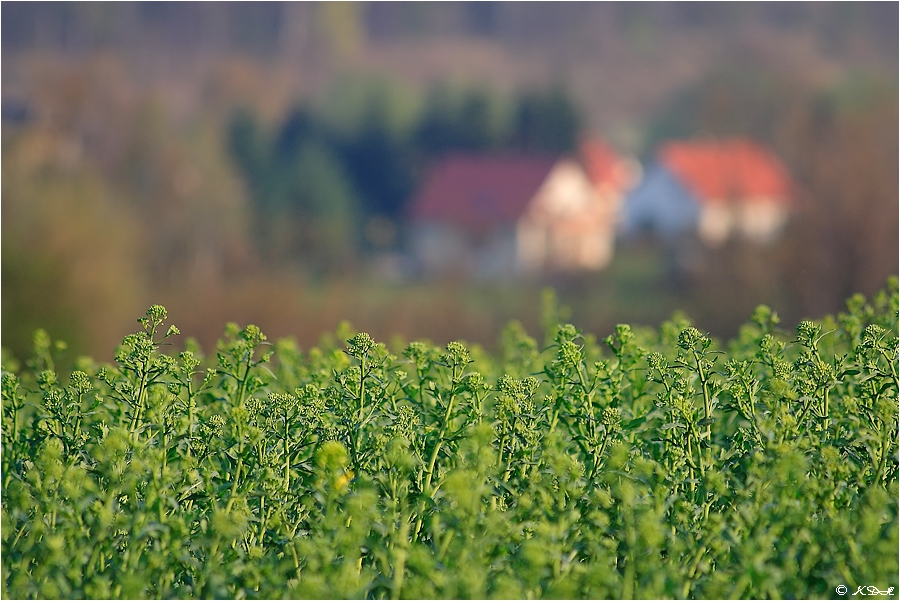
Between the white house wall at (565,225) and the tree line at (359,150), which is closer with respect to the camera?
the tree line at (359,150)

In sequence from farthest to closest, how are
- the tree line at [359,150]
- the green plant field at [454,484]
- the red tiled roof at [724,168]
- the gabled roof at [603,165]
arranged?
the gabled roof at [603,165] → the tree line at [359,150] → the red tiled roof at [724,168] → the green plant field at [454,484]

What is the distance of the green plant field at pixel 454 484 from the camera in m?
2.39

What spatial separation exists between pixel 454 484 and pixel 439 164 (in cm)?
4658

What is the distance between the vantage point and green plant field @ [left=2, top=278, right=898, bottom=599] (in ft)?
7.85

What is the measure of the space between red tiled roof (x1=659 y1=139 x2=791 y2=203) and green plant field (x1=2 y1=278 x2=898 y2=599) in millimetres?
29751

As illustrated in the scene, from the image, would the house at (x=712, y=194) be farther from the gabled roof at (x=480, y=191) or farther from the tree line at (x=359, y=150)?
the tree line at (x=359, y=150)

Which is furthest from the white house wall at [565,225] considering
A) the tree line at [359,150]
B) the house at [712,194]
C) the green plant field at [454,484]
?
the green plant field at [454,484]

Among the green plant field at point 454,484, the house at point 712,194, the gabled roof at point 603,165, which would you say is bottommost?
the green plant field at point 454,484

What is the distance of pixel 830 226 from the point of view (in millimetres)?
24188

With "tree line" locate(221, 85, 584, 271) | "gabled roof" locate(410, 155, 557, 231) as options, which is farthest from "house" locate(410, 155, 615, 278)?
"tree line" locate(221, 85, 584, 271)

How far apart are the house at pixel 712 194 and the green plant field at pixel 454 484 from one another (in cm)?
2524

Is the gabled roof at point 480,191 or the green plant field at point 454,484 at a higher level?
the gabled roof at point 480,191

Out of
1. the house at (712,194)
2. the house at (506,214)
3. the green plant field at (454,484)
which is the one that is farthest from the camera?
the house at (506,214)

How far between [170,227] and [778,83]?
72.2 ft
